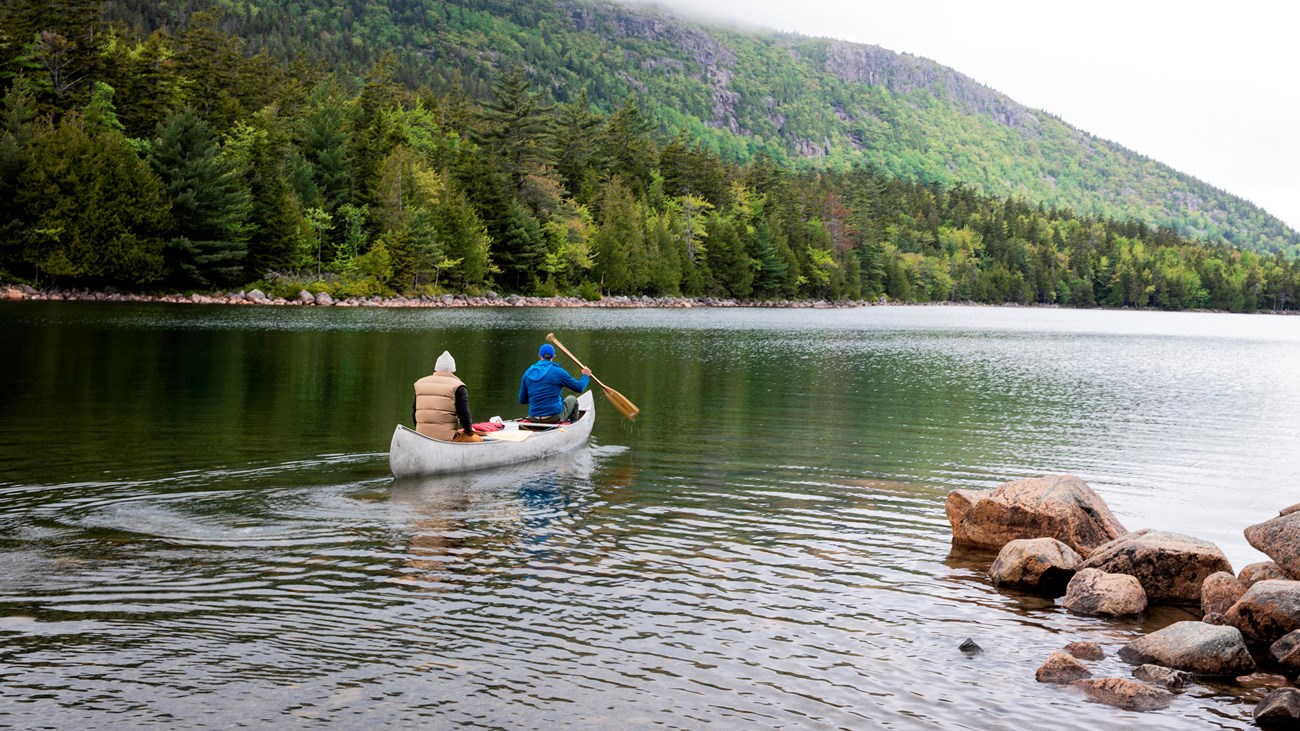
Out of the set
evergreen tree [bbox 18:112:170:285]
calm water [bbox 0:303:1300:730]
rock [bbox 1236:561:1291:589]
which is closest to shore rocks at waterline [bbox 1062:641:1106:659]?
calm water [bbox 0:303:1300:730]

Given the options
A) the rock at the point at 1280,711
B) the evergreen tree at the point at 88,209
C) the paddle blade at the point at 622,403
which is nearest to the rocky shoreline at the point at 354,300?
the evergreen tree at the point at 88,209

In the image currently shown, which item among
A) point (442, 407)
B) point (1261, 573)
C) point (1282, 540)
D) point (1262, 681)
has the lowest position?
point (1262, 681)

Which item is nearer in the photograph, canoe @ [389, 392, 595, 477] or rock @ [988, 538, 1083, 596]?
rock @ [988, 538, 1083, 596]

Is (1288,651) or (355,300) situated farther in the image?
(355,300)

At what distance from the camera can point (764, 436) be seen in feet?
86.7

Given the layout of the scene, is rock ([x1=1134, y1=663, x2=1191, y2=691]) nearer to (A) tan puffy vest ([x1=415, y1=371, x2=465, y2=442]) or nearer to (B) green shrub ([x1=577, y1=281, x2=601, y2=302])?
(A) tan puffy vest ([x1=415, y1=371, x2=465, y2=442])

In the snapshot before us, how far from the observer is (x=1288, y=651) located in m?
10.4

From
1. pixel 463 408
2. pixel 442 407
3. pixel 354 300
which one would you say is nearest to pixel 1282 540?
pixel 463 408

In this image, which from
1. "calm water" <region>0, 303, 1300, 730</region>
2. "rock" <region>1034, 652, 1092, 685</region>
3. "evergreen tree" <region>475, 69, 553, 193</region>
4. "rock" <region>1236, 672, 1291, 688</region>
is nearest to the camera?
"calm water" <region>0, 303, 1300, 730</region>

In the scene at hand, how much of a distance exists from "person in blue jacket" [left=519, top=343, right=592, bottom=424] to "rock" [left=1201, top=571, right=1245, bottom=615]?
1376 centimetres

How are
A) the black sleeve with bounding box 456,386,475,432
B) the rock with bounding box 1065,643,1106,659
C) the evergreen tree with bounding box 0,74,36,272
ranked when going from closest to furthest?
the rock with bounding box 1065,643,1106,659, the black sleeve with bounding box 456,386,475,432, the evergreen tree with bounding box 0,74,36,272

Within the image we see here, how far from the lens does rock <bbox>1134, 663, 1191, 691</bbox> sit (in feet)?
32.1

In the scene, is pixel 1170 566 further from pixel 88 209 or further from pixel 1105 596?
pixel 88 209

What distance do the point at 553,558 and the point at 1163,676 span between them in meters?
7.35
